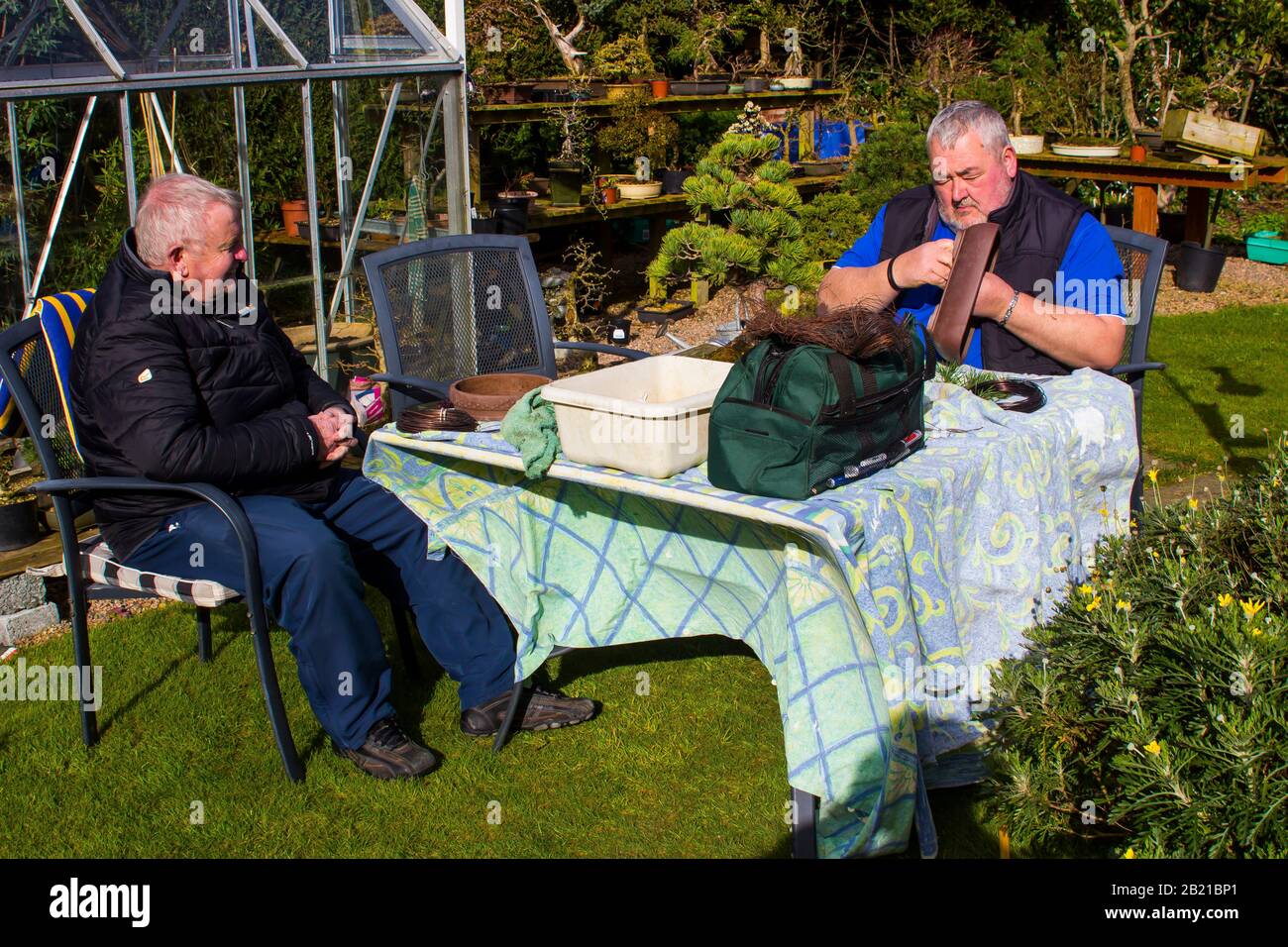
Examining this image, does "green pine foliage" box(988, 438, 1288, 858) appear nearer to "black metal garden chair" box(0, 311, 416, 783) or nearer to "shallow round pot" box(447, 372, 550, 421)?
"shallow round pot" box(447, 372, 550, 421)

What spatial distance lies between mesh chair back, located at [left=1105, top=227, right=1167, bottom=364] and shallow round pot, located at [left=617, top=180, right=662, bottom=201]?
477cm

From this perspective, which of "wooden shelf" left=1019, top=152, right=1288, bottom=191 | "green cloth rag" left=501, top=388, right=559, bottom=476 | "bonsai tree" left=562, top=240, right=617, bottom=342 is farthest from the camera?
"wooden shelf" left=1019, top=152, right=1288, bottom=191

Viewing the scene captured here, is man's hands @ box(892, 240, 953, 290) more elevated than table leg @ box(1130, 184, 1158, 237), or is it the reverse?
man's hands @ box(892, 240, 953, 290)

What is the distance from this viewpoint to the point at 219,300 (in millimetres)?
3125

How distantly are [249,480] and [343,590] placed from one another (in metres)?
0.38

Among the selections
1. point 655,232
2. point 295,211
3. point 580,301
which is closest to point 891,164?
point 655,232

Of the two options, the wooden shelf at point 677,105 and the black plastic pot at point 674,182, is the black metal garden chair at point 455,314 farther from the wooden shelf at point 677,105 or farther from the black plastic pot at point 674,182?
the black plastic pot at point 674,182

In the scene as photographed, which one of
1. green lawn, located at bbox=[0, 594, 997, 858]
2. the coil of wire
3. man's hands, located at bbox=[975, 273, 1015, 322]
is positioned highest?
man's hands, located at bbox=[975, 273, 1015, 322]

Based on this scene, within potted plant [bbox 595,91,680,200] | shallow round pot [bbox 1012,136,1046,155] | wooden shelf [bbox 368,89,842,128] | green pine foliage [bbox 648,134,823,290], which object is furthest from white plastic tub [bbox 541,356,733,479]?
shallow round pot [bbox 1012,136,1046,155]

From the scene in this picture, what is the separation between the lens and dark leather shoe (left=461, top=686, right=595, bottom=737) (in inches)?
128

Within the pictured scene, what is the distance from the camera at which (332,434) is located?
3.22m

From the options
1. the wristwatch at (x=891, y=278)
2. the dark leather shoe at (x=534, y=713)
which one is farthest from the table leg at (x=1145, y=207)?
the dark leather shoe at (x=534, y=713)

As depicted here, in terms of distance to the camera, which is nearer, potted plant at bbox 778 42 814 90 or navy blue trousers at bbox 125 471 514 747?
navy blue trousers at bbox 125 471 514 747

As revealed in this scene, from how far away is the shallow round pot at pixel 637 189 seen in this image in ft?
26.8
